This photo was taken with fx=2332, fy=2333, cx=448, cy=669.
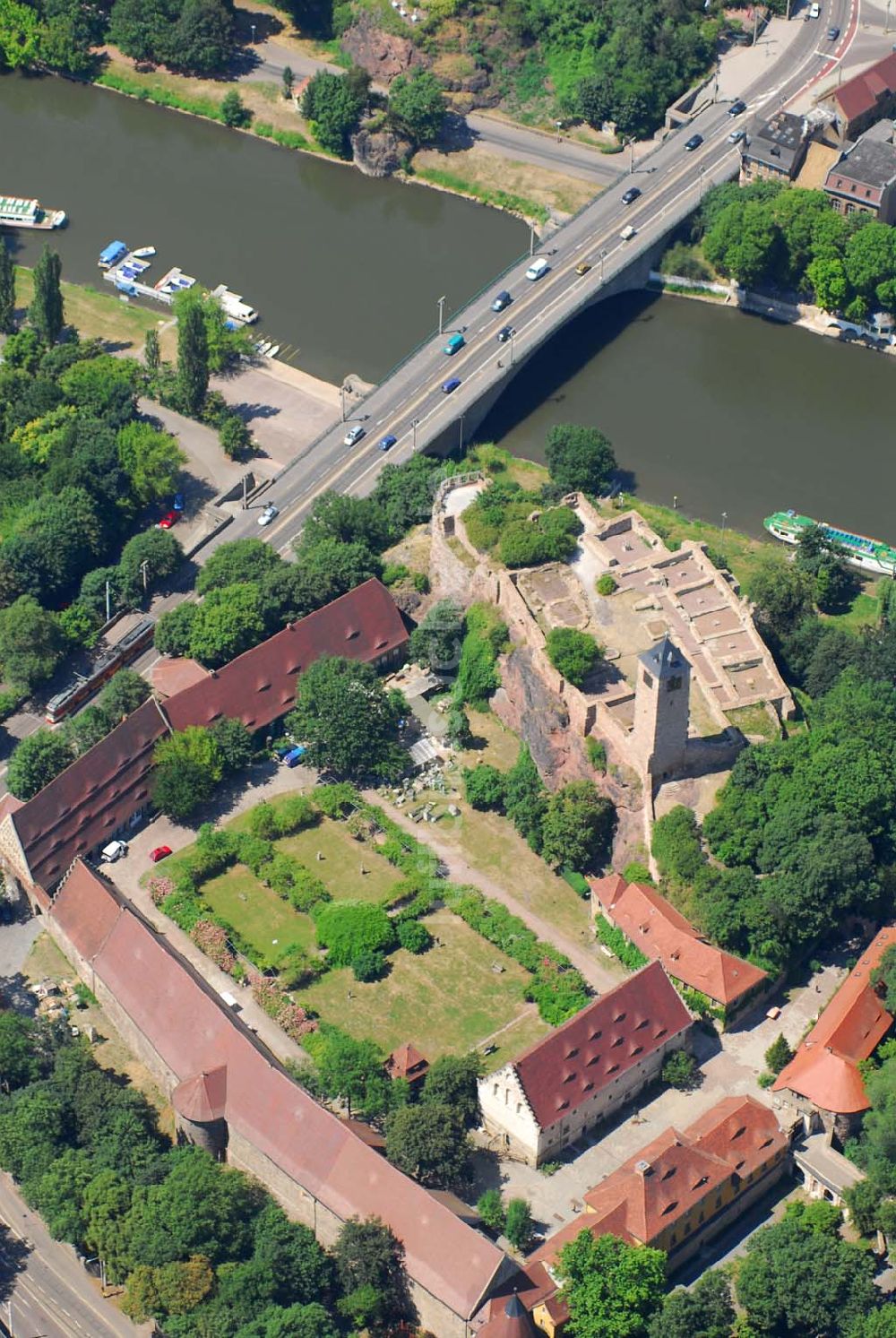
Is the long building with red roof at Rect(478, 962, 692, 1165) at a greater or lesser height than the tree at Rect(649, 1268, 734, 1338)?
greater

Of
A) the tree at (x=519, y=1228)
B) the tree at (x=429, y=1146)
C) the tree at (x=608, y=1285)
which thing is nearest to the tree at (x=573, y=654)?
the tree at (x=429, y=1146)

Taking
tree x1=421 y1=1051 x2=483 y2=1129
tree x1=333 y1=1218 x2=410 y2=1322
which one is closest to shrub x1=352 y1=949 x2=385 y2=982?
tree x1=421 y1=1051 x2=483 y2=1129

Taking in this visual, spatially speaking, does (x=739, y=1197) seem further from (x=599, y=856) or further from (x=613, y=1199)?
(x=599, y=856)

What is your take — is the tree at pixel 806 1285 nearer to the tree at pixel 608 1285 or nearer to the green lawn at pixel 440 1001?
the tree at pixel 608 1285

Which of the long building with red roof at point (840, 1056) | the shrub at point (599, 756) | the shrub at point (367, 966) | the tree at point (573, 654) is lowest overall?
the shrub at point (367, 966)

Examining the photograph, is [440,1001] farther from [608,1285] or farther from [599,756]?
[608,1285]

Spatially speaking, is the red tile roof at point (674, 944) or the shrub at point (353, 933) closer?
the red tile roof at point (674, 944)

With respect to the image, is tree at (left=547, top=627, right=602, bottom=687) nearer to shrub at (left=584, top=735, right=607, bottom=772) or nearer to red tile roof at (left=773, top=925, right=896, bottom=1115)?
shrub at (left=584, top=735, right=607, bottom=772)
